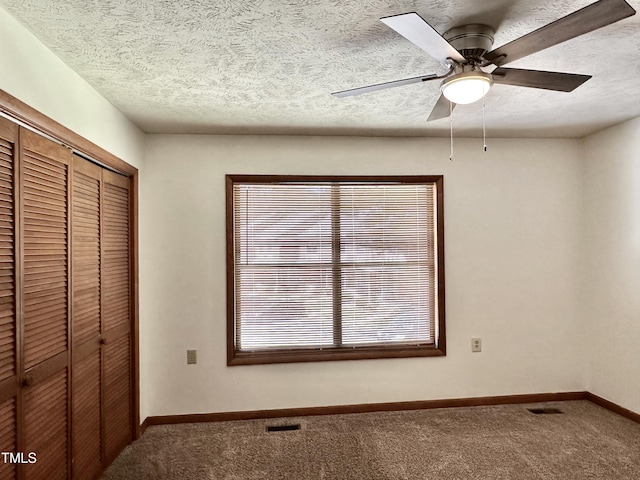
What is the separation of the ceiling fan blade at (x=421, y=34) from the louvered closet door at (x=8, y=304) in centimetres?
153

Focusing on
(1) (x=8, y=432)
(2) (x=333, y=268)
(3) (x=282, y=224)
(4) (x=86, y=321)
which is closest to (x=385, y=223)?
(2) (x=333, y=268)

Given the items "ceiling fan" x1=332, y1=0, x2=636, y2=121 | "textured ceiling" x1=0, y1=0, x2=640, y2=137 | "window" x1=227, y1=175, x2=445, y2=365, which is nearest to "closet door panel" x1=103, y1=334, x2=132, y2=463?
"window" x1=227, y1=175, x2=445, y2=365

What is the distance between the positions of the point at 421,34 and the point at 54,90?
5.51 feet

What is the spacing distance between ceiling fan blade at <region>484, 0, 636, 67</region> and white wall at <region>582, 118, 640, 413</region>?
222 cm

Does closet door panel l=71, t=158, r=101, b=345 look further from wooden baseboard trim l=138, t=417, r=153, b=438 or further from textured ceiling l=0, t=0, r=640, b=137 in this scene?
wooden baseboard trim l=138, t=417, r=153, b=438

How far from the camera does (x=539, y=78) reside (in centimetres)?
175

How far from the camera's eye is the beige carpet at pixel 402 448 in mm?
2537

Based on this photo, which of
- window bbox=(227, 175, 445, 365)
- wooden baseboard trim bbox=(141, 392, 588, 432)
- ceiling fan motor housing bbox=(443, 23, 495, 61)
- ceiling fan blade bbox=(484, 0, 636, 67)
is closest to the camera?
ceiling fan blade bbox=(484, 0, 636, 67)

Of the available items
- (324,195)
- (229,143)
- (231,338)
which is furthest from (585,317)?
(229,143)

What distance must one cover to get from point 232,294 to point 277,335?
1.65 ft

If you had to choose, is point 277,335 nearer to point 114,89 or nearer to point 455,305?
point 455,305

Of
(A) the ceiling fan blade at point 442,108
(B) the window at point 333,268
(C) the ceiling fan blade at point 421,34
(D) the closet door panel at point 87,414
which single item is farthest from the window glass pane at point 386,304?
(C) the ceiling fan blade at point 421,34

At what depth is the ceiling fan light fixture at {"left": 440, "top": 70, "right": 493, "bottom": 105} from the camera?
5.35ft

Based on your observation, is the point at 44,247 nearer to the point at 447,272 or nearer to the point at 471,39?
the point at 471,39
